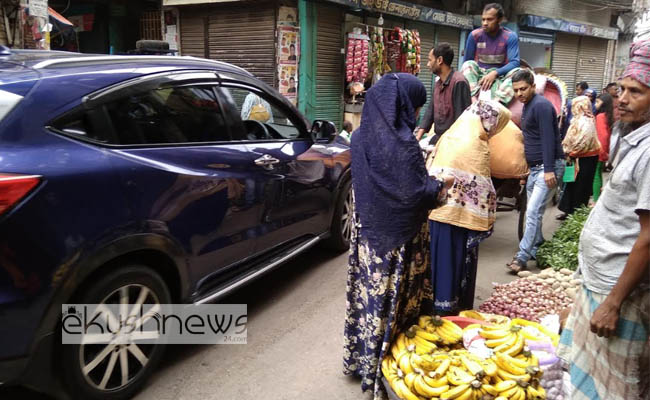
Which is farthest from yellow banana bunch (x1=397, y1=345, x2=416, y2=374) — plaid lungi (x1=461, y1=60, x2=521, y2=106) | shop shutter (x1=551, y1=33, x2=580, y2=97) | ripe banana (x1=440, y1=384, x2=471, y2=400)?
shop shutter (x1=551, y1=33, x2=580, y2=97)

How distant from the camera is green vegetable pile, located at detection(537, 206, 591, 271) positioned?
476 centimetres

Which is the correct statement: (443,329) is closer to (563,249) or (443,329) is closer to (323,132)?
(323,132)

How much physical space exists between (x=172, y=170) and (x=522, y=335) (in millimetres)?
2255

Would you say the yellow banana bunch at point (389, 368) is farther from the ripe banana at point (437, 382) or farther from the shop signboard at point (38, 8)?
the shop signboard at point (38, 8)

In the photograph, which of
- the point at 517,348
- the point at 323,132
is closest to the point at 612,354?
the point at 517,348

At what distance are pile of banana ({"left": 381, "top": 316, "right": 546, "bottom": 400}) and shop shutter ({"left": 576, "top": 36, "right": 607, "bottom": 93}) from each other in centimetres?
1949

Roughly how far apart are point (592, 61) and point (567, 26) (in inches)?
141

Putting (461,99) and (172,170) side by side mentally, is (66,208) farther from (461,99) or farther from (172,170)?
(461,99)

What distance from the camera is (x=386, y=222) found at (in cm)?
269

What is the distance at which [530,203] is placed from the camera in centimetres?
491

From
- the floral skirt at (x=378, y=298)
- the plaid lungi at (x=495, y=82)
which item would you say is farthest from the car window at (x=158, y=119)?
the plaid lungi at (x=495, y=82)

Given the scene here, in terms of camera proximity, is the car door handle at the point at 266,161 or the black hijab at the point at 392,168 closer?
the black hijab at the point at 392,168

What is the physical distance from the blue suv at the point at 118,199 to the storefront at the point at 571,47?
14.8 m

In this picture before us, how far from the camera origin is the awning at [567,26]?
50.8ft
